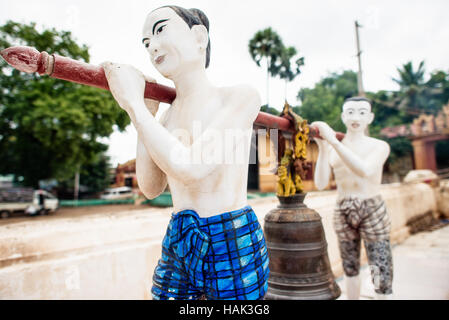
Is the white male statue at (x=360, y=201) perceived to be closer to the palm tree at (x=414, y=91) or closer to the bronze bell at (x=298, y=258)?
the bronze bell at (x=298, y=258)

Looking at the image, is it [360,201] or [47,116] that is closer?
[360,201]

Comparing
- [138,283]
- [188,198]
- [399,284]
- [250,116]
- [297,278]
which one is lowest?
[399,284]

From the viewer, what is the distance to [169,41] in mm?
1047

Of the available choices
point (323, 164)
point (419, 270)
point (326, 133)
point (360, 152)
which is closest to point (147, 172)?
point (326, 133)

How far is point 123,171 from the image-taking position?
146 cm

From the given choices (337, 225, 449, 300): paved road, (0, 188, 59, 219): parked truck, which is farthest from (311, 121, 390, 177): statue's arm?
(0, 188, 59, 219): parked truck

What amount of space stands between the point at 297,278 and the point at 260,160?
64cm

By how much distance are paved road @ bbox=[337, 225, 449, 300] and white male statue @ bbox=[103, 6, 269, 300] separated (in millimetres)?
2630

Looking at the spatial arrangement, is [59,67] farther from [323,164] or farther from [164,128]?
[323,164]

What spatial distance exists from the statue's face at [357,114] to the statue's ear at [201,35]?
63.6 inches

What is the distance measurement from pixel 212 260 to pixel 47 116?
577 inches

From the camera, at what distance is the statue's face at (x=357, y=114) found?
2.38m
